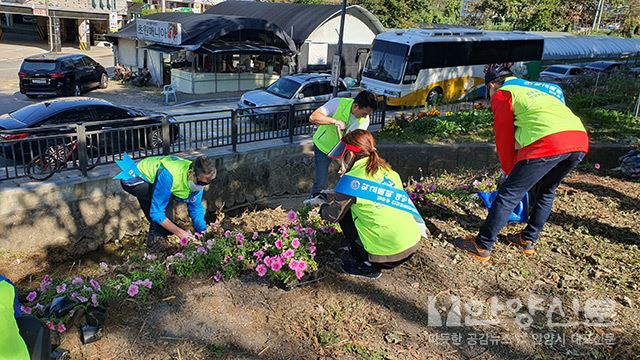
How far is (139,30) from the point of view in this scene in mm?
20484

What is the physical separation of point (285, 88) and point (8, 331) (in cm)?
1185

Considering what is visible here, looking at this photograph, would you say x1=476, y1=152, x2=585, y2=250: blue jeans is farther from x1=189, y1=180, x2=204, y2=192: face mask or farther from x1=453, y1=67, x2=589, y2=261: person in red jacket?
x1=189, y1=180, x2=204, y2=192: face mask

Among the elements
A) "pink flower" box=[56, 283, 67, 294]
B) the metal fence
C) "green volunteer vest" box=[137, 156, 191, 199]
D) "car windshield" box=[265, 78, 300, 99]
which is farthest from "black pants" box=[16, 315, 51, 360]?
"car windshield" box=[265, 78, 300, 99]

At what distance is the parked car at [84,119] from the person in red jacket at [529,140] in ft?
18.7

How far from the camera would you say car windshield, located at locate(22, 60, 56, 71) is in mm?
16922

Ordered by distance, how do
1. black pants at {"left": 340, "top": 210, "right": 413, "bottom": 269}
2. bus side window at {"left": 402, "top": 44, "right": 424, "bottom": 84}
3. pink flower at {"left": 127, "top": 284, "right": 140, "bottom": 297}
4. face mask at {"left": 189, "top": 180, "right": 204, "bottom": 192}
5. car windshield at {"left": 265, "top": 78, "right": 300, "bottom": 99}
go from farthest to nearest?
bus side window at {"left": 402, "top": 44, "right": 424, "bottom": 84} → car windshield at {"left": 265, "top": 78, "right": 300, "bottom": 99} → face mask at {"left": 189, "top": 180, "right": 204, "bottom": 192} → black pants at {"left": 340, "top": 210, "right": 413, "bottom": 269} → pink flower at {"left": 127, "top": 284, "right": 140, "bottom": 297}

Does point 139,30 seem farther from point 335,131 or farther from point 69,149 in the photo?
point 335,131

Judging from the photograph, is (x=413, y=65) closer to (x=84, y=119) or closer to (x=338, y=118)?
(x=84, y=119)

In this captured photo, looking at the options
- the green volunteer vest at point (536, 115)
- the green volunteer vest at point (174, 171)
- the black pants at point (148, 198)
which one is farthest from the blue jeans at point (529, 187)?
the black pants at point (148, 198)

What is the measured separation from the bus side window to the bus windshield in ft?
0.62

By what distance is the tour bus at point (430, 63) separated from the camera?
51.5ft

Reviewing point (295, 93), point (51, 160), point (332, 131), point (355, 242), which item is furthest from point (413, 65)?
point (355, 242)

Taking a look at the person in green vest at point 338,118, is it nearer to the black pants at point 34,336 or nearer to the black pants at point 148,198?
the black pants at point 148,198

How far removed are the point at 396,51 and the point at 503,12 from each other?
30776 millimetres
